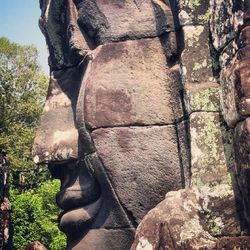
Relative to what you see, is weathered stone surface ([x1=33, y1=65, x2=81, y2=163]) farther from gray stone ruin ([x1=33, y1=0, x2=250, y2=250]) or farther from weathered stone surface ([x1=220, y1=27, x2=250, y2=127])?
weathered stone surface ([x1=220, y1=27, x2=250, y2=127])

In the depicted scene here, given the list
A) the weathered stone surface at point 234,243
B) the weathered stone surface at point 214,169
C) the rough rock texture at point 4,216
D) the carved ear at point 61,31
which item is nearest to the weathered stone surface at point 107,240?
the weathered stone surface at point 214,169

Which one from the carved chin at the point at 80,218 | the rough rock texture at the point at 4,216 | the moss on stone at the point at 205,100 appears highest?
the moss on stone at the point at 205,100

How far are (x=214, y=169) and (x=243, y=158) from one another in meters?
0.36

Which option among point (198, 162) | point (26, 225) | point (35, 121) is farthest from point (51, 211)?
point (198, 162)

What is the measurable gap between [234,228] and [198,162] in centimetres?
44

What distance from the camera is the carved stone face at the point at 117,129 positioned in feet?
10.7

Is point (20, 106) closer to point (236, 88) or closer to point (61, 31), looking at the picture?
point (61, 31)

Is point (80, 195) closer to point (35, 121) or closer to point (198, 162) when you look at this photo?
point (198, 162)

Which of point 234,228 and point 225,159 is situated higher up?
point 225,159

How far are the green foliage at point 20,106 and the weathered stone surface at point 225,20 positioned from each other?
48.8ft

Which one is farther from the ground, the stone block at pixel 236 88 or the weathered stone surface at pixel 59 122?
the stone block at pixel 236 88

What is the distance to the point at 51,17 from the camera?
408 centimetres

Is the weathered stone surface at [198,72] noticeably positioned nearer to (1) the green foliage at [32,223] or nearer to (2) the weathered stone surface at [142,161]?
(2) the weathered stone surface at [142,161]

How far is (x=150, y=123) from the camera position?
331cm
